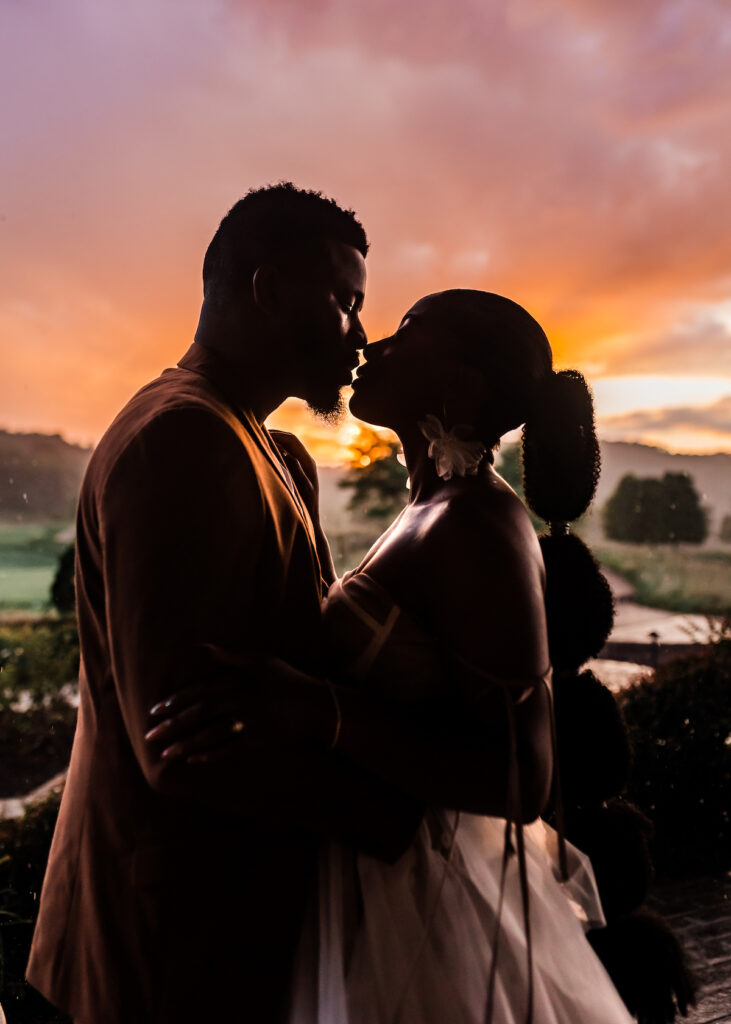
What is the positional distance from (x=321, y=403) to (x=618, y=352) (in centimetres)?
390

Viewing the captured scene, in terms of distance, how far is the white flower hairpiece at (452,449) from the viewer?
4.93 ft

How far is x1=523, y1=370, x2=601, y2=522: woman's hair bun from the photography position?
162 cm

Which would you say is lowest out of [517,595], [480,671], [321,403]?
[480,671]

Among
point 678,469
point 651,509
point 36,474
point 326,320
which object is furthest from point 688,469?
point 326,320

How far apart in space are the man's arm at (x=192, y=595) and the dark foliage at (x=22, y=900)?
2235 millimetres

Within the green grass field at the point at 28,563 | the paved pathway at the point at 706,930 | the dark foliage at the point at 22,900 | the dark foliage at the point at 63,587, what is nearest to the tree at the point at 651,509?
the paved pathway at the point at 706,930

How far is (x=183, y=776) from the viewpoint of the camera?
113cm

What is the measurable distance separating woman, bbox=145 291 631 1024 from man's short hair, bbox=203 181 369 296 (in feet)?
0.89

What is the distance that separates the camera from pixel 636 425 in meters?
5.95

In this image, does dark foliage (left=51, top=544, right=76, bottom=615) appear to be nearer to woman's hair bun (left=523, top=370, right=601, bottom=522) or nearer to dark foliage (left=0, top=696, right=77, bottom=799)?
dark foliage (left=0, top=696, right=77, bottom=799)

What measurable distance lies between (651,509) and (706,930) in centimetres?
394

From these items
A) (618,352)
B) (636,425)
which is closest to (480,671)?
(618,352)

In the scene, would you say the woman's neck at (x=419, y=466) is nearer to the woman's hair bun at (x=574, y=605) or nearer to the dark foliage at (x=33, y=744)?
the woman's hair bun at (x=574, y=605)

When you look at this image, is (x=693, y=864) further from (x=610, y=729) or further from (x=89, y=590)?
(x=89, y=590)
